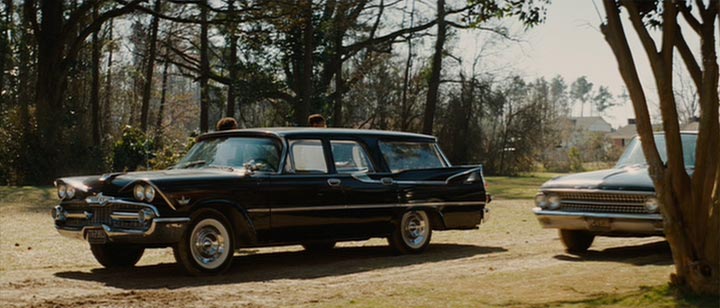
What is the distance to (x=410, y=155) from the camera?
14297 millimetres

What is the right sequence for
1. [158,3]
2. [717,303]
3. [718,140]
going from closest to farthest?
[717,303], [718,140], [158,3]

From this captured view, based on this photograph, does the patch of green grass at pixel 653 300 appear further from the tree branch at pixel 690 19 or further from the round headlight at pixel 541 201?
the round headlight at pixel 541 201

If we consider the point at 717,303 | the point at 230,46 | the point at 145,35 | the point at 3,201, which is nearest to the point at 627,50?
the point at 717,303

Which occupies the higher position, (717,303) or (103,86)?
(103,86)

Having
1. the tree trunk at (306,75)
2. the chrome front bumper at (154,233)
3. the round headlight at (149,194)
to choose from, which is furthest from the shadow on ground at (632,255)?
the tree trunk at (306,75)

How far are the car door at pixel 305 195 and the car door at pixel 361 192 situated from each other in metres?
0.15

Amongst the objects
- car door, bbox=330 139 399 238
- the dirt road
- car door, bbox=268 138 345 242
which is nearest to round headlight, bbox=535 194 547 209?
the dirt road

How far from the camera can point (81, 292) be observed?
10.1 m

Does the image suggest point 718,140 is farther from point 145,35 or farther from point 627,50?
point 145,35

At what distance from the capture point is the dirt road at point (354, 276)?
946cm

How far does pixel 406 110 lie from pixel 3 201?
31.0m

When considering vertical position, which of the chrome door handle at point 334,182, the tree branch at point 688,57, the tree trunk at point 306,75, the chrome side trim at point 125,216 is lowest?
the chrome side trim at point 125,216

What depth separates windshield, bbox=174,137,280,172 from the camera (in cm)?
1238

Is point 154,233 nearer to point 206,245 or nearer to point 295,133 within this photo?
point 206,245
